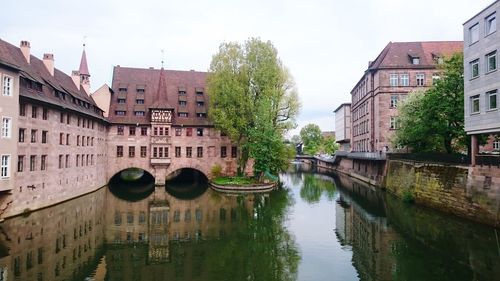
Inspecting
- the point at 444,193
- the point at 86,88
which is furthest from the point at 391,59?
the point at 86,88

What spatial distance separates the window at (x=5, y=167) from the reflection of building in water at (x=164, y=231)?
303 inches

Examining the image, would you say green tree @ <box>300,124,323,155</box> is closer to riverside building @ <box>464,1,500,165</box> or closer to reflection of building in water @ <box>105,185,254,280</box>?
reflection of building in water @ <box>105,185,254,280</box>

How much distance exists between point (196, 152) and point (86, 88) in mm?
17922

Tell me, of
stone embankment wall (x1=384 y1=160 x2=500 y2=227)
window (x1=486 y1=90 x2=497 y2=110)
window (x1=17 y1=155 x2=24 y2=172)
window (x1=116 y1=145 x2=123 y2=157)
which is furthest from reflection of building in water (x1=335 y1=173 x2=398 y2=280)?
window (x1=116 y1=145 x2=123 y2=157)

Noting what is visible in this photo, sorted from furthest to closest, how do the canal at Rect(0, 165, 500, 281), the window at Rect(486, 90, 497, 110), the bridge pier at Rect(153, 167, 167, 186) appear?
the bridge pier at Rect(153, 167, 167, 186)
the window at Rect(486, 90, 497, 110)
the canal at Rect(0, 165, 500, 281)

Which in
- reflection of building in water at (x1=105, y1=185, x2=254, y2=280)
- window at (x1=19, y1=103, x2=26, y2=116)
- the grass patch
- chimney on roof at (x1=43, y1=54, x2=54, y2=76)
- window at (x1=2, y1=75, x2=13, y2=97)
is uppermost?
chimney on roof at (x1=43, y1=54, x2=54, y2=76)

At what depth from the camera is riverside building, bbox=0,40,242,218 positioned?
2769 centimetres

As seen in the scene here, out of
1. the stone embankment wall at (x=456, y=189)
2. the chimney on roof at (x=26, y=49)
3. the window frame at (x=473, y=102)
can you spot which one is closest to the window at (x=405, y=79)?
the stone embankment wall at (x=456, y=189)

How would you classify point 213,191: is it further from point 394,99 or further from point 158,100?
point 394,99

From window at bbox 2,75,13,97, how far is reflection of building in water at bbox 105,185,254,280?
11.5 meters

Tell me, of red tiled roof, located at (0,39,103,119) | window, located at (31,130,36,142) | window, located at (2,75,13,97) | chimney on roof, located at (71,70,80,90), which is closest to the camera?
window, located at (2,75,13,97)

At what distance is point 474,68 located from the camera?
28172 millimetres

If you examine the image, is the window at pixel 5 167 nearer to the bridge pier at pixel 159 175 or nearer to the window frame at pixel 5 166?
the window frame at pixel 5 166

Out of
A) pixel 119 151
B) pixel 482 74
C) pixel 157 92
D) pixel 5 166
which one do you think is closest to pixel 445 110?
pixel 482 74
